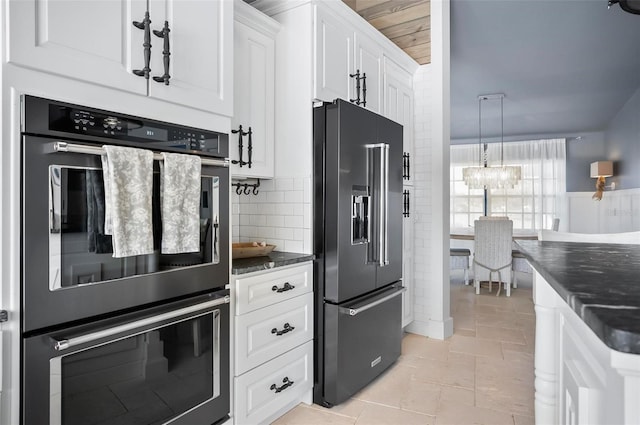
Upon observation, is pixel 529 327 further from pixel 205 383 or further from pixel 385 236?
pixel 205 383

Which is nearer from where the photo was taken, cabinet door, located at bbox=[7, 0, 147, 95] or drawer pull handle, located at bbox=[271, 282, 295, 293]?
→ cabinet door, located at bbox=[7, 0, 147, 95]

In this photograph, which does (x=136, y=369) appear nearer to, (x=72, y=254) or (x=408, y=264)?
(x=72, y=254)

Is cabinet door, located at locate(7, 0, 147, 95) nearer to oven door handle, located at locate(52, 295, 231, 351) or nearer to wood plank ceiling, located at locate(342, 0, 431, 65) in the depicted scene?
oven door handle, located at locate(52, 295, 231, 351)

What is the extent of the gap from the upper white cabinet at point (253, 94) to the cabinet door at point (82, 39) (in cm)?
76

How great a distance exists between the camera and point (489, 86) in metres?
5.57

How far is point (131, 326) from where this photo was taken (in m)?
1.42

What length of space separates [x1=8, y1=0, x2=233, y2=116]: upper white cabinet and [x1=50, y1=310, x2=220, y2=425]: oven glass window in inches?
35.5

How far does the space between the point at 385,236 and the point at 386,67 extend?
1.45m

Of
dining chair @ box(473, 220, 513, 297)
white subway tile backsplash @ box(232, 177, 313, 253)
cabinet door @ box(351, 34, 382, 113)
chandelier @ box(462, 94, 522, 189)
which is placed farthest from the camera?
chandelier @ box(462, 94, 522, 189)

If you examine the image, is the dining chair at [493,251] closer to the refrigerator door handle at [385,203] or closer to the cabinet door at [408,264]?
the cabinet door at [408,264]

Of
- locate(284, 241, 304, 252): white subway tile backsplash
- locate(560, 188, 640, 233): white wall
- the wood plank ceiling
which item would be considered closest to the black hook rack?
locate(284, 241, 304, 252): white subway tile backsplash

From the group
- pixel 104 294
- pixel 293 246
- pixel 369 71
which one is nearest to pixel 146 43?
pixel 104 294

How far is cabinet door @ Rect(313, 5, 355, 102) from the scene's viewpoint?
7.99 ft

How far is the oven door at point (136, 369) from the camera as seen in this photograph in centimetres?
123
